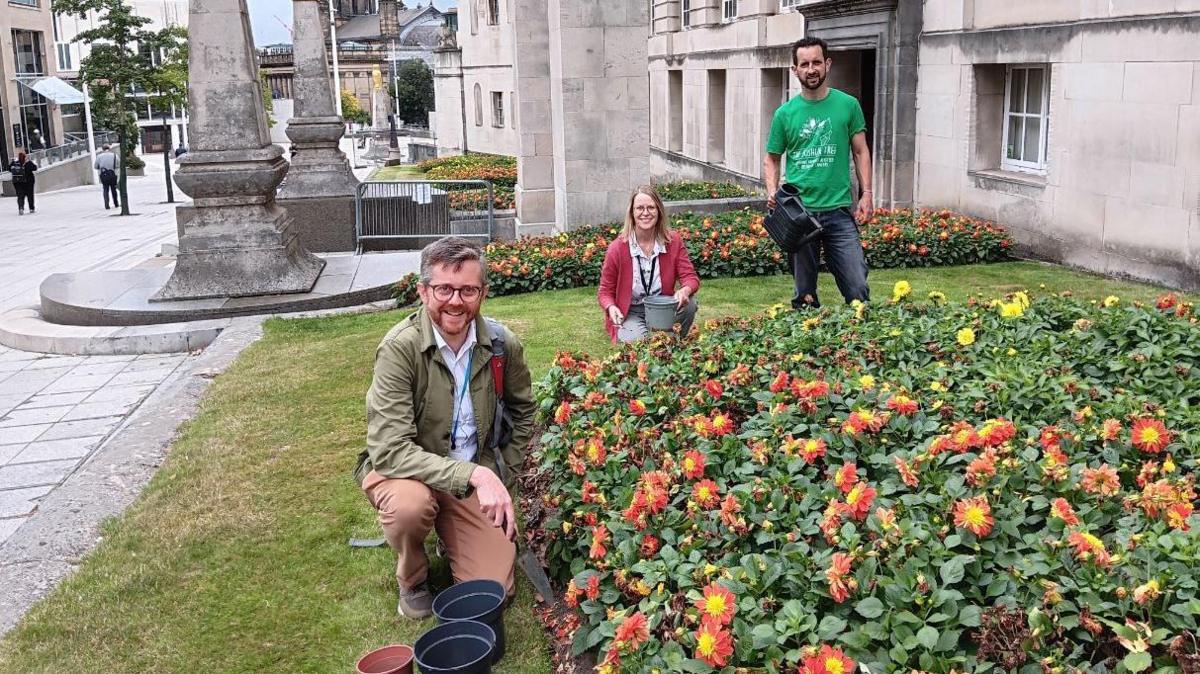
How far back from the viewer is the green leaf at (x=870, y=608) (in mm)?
2726

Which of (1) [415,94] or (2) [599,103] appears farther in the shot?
(1) [415,94]

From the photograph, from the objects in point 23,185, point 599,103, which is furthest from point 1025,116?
point 23,185

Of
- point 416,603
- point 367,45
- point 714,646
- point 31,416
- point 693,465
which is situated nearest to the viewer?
point 714,646

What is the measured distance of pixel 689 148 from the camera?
27328mm

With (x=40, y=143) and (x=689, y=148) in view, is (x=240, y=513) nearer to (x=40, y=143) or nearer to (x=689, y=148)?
(x=689, y=148)

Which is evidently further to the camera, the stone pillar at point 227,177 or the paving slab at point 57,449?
the stone pillar at point 227,177

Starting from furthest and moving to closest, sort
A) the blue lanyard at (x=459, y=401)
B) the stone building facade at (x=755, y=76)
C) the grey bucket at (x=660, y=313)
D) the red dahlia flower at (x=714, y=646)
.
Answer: the stone building facade at (x=755, y=76) < the grey bucket at (x=660, y=313) < the blue lanyard at (x=459, y=401) < the red dahlia flower at (x=714, y=646)

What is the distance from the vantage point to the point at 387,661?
3.37 metres

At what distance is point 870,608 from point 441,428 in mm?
2029

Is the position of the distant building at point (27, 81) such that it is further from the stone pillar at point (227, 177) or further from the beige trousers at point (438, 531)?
the beige trousers at point (438, 531)

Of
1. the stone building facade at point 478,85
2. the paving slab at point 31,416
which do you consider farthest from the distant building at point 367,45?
the paving slab at point 31,416

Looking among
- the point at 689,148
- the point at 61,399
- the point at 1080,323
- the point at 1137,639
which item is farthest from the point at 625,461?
the point at 689,148

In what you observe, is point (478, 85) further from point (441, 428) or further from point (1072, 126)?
point (441, 428)

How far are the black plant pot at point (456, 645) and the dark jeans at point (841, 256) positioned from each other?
424 centimetres
